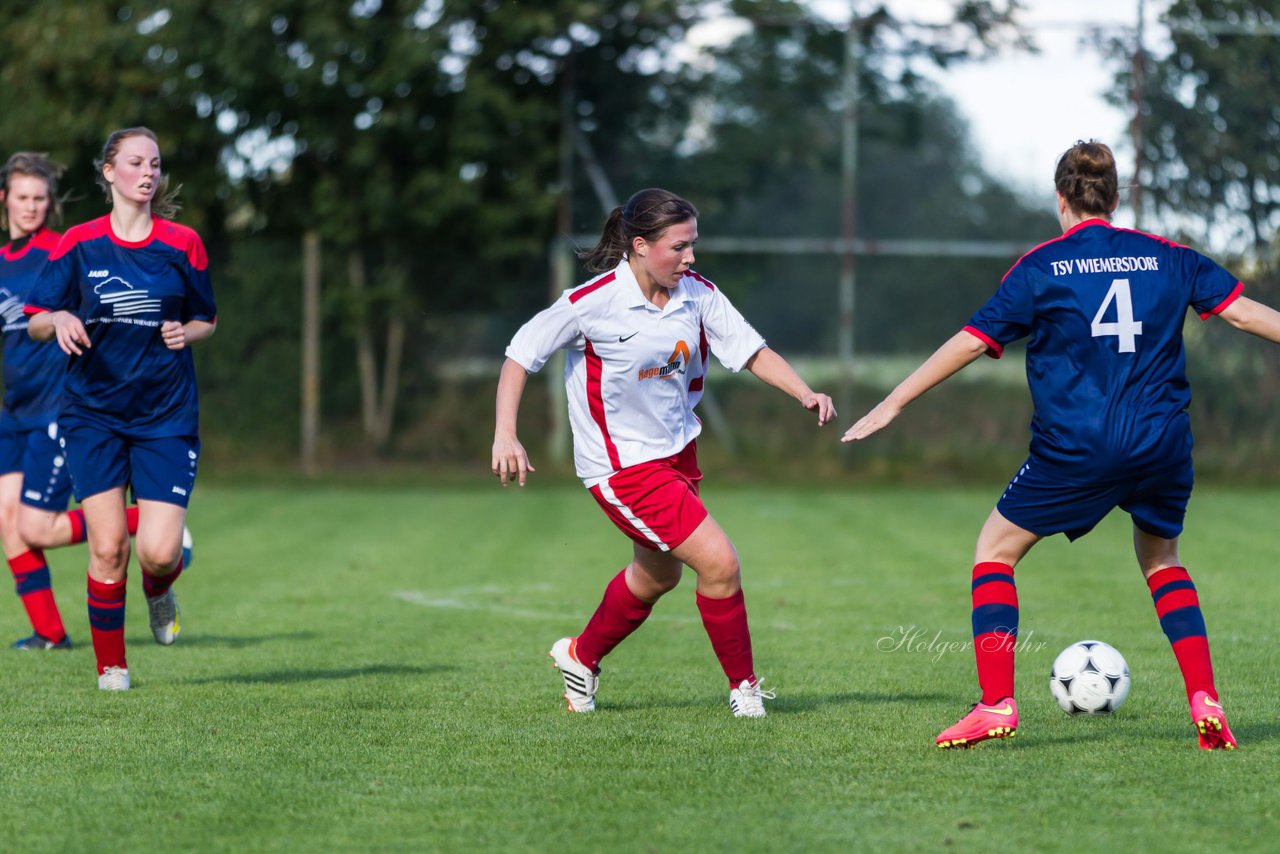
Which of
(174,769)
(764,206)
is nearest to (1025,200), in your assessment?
(764,206)

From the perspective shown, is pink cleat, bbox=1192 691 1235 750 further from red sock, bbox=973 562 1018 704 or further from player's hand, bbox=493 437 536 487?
player's hand, bbox=493 437 536 487

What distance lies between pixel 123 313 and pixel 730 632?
2652 mm

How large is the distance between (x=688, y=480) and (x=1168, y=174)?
45.5ft

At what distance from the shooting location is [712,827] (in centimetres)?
417

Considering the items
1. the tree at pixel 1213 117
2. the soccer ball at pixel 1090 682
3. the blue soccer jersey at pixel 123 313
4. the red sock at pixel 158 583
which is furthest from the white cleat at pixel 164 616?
the tree at pixel 1213 117

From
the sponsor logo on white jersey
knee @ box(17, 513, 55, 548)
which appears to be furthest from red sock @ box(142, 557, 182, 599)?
the sponsor logo on white jersey

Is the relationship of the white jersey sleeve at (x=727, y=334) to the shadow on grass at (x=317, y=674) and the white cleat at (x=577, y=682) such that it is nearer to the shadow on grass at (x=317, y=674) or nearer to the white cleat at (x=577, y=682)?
the white cleat at (x=577, y=682)

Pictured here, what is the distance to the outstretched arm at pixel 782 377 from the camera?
570cm

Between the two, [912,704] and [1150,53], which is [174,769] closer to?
[912,704]

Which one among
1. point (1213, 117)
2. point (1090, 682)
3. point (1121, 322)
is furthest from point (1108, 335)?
point (1213, 117)

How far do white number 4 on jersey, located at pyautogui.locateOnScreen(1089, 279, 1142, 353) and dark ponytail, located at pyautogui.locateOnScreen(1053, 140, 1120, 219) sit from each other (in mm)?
289

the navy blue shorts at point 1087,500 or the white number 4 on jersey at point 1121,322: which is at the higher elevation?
the white number 4 on jersey at point 1121,322

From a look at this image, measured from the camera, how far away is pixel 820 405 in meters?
5.64

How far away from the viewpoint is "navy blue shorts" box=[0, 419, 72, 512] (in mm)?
7930
